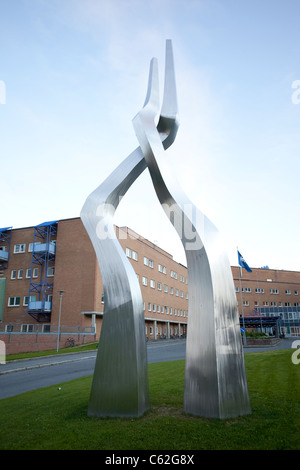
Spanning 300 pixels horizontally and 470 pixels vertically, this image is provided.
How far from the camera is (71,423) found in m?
7.56

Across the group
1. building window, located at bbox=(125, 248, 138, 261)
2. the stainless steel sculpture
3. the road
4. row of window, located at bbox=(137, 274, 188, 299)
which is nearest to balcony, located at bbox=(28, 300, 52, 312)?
building window, located at bbox=(125, 248, 138, 261)

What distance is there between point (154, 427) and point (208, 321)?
2.43m

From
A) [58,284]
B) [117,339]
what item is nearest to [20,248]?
[58,284]

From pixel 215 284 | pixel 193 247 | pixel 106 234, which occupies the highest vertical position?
pixel 106 234

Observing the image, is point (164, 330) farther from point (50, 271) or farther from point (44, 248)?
point (44, 248)

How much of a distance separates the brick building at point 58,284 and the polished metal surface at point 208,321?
2471 cm

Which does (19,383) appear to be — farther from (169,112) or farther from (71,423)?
(169,112)

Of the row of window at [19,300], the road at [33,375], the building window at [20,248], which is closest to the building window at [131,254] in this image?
the row of window at [19,300]

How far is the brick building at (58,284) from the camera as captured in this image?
37.3 metres

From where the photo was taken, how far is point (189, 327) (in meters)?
8.43

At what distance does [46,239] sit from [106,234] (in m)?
39.4

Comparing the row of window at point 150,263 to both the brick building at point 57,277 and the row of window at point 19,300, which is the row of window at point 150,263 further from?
the row of window at point 19,300

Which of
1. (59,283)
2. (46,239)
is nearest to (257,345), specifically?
(59,283)

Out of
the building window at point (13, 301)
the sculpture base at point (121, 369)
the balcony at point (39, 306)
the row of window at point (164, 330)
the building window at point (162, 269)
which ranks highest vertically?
the building window at point (162, 269)
